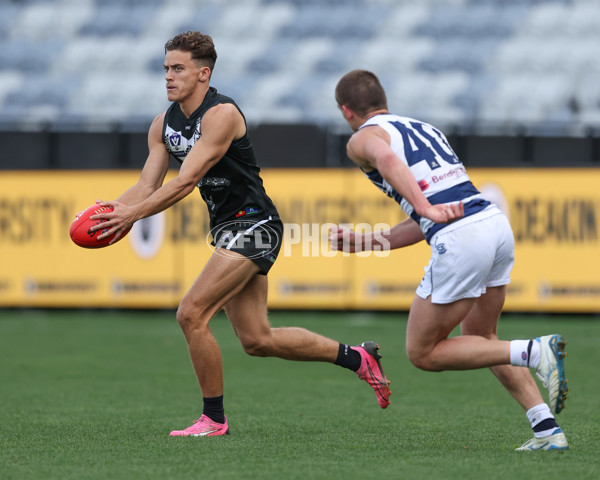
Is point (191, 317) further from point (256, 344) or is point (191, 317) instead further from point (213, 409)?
point (213, 409)

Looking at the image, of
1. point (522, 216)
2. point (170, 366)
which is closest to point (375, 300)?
point (522, 216)

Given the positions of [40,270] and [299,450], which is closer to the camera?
[299,450]

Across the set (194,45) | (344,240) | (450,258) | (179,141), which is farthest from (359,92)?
(179,141)

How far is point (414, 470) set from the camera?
16.3ft

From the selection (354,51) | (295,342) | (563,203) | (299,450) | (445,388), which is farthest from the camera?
(354,51)

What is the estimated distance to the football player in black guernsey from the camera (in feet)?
20.1

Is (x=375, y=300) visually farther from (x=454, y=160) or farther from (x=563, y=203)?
(x=454, y=160)

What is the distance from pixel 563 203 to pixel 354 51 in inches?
239

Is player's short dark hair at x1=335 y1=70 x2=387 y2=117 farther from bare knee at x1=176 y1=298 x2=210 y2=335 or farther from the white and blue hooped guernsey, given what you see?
bare knee at x1=176 y1=298 x2=210 y2=335

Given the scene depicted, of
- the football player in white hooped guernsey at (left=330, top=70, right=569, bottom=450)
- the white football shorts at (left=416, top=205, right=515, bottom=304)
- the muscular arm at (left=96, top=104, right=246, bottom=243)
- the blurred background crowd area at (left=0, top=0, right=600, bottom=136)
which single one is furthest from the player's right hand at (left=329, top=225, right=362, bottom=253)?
the blurred background crowd area at (left=0, top=0, right=600, bottom=136)

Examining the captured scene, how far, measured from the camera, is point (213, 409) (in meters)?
6.20

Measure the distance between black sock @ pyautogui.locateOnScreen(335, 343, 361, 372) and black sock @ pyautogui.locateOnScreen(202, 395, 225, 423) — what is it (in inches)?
32.4

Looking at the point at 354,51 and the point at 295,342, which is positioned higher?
the point at 354,51

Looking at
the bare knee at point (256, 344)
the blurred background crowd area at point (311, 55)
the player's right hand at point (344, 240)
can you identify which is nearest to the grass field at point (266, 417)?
the bare knee at point (256, 344)
